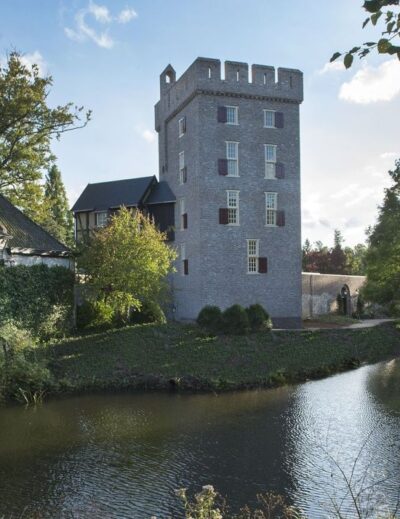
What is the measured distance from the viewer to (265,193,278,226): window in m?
29.7

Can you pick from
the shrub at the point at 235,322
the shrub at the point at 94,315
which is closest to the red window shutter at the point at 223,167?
the shrub at the point at 235,322

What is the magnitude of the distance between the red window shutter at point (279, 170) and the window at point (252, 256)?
13.0 ft

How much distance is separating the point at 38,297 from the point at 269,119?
51.9ft

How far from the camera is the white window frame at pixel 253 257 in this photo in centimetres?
2911

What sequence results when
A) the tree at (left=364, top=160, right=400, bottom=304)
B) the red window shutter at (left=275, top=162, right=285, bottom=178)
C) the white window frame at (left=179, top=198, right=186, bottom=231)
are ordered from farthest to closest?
the white window frame at (left=179, top=198, right=186, bottom=231) → the red window shutter at (left=275, top=162, right=285, bottom=178) → the tree at (left=364, top=160, right=400, bottom=304)

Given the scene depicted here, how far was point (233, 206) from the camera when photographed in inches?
1144

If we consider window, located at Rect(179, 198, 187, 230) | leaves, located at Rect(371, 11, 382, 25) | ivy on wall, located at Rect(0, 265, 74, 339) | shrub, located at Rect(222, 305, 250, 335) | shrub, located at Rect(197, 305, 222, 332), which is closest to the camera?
leaves, located at Rect(371, 11, 382, 25)

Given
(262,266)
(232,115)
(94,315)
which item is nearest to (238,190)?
(232,115)

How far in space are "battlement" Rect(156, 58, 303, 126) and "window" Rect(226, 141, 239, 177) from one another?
2747 mm

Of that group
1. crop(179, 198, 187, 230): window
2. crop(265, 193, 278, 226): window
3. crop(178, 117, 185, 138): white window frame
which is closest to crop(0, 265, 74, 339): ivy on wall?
crop(179, 198, 187, 230): window

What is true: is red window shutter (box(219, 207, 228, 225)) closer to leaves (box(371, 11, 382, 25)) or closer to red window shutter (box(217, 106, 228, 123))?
red window shutter (box(217, 106, 228, 123))

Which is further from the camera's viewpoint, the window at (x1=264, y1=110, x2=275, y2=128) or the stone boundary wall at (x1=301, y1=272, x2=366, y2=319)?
the stone boundary wall at (x1=301, y1=272, x2=366, y2=319)

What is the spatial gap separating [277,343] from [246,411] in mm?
8519

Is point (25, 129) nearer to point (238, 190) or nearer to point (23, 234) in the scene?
point (23, 234)
